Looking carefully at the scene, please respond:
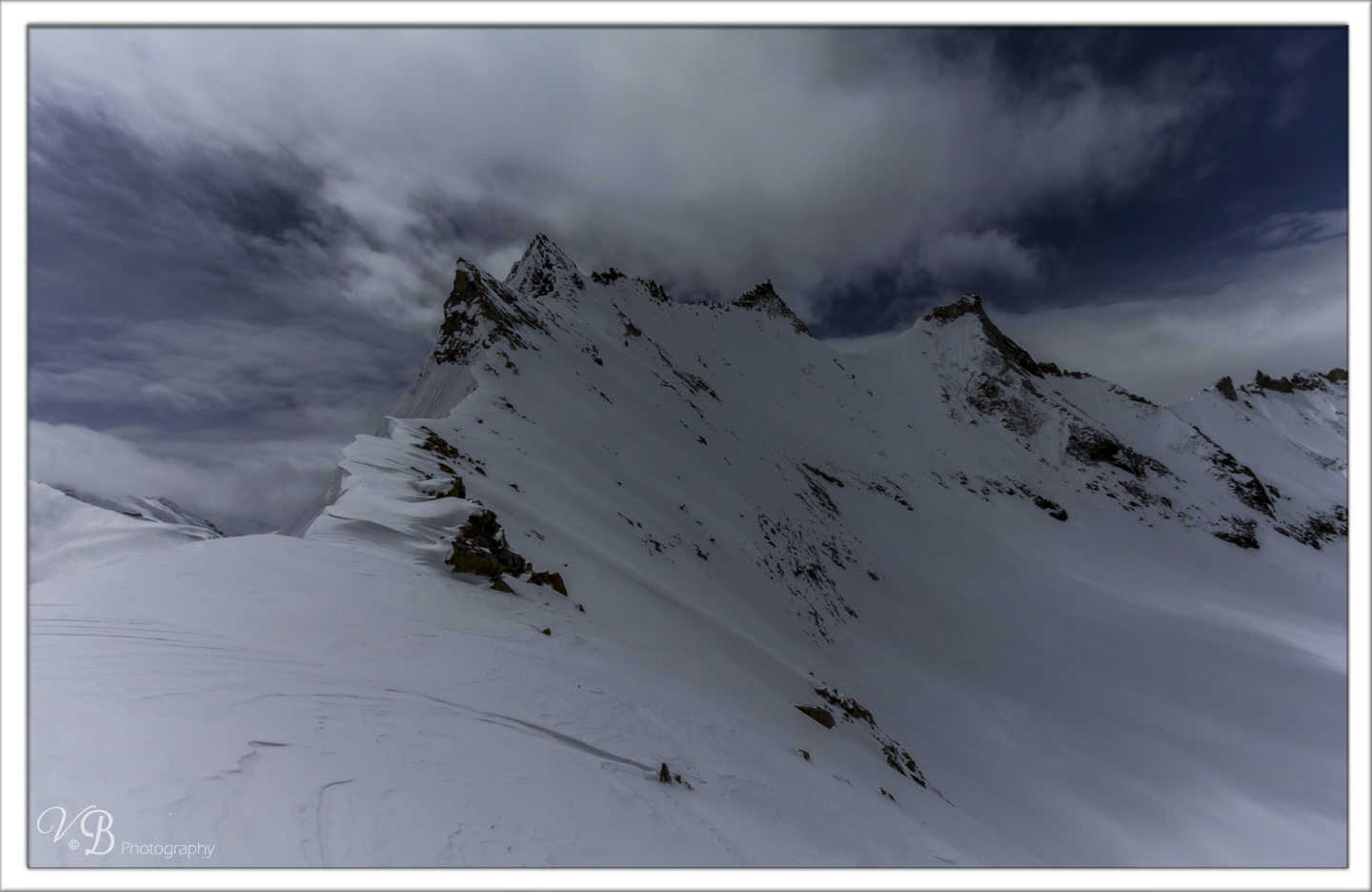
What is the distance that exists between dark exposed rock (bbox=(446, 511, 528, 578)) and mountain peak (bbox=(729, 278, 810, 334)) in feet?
258

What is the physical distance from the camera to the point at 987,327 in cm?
8631

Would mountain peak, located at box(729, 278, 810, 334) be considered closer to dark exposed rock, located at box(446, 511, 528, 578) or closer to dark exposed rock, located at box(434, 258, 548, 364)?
dark exposed rock, located at box(434, 258, 548, 364)

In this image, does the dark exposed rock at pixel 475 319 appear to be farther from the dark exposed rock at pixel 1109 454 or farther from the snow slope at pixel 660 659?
the dark exposed rock at pixel 1109 454

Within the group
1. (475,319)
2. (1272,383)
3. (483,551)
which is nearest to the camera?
(483,551)

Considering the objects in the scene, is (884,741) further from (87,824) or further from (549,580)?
(87,824)

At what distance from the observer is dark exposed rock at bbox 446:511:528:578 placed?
9.47m

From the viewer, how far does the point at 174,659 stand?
Answer: 188 inches

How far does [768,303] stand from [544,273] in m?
45.0

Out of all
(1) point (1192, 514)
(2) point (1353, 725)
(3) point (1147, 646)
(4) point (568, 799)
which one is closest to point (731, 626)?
(4) point (568, 799)

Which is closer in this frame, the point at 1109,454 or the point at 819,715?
the point at 819,715

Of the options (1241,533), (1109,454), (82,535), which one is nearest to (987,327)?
(1109,454)

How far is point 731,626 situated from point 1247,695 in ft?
A: 107

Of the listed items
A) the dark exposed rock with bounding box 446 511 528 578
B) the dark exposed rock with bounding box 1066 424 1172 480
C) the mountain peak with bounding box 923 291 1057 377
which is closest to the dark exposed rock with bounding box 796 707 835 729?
the dark exposed rock with bounding box 446 511 528 578

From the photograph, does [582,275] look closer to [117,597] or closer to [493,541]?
[493,541]
